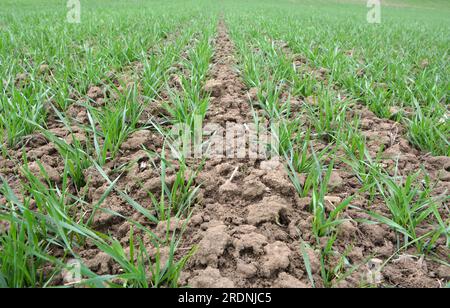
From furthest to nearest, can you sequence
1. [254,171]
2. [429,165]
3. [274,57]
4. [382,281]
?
1. [274,57]
2. [429,165]
3. [254,171]
4. [382,281]

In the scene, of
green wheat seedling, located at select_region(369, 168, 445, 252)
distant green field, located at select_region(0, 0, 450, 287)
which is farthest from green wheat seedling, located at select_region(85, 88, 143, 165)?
green wheat seedling, located at select_region(369, 168, 445, 252)

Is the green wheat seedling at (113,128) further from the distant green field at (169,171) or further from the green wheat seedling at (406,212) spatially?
the green wheat seedling at (406,212)

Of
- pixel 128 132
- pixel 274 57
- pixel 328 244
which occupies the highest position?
pixel 274 57

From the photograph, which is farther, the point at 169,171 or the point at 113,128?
the point at 113,128

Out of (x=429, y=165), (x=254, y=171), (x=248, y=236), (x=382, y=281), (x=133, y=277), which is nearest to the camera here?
(x=133, y=277)

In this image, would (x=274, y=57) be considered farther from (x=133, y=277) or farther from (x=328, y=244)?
(x=133, y=277)

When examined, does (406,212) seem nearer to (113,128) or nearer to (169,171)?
(169,171)

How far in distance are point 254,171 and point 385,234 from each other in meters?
0.70

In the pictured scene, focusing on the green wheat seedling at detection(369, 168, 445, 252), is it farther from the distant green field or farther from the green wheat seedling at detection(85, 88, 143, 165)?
the green wheat seedling at detection(85, 88, 143, 165)

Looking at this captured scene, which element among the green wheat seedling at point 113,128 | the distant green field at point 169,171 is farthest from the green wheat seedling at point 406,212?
the green wheat seedling at point 113,128

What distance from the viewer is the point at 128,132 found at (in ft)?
6.56

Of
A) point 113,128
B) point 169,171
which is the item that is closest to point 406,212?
point 169,171

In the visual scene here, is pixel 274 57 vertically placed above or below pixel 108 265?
above
